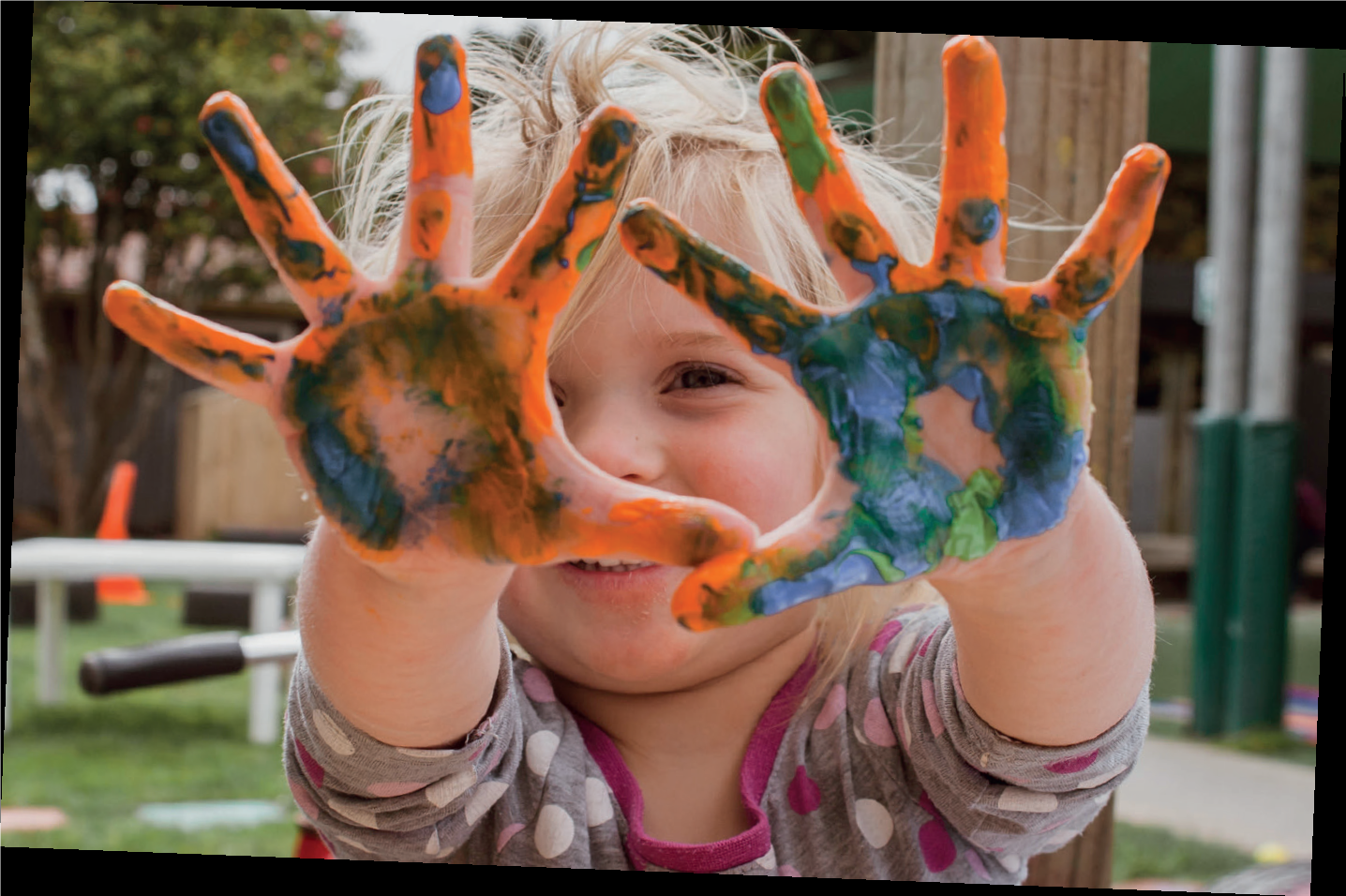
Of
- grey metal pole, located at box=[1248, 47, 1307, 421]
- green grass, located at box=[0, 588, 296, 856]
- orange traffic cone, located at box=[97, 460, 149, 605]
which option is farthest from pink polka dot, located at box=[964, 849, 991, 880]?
orange traffic cone, located at box=[97, 460, 149, 605]

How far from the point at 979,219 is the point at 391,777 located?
1.96 ft

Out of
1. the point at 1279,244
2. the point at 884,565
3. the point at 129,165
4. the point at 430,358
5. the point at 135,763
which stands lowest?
the point at 135,763

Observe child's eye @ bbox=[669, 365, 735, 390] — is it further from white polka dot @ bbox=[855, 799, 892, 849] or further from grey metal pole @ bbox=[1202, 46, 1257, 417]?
grey metal pole @ bbox=[1202, 46, 1257, 417]

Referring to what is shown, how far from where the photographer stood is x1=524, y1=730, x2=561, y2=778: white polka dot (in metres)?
1.05

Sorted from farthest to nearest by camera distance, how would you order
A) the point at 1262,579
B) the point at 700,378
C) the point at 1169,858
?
the point at 1262,579
the point at 1169,858
the point at 700,378

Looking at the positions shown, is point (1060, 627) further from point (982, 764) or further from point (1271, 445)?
point (1271, 445)

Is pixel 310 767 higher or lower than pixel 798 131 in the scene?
lower

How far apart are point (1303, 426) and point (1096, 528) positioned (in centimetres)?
1033

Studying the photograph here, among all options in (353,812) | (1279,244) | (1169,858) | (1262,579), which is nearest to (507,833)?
(353,812)

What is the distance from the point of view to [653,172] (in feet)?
3.51

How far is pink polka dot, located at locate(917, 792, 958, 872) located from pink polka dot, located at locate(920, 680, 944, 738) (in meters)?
0.10

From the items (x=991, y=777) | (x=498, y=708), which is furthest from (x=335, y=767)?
(x=991, y=777)

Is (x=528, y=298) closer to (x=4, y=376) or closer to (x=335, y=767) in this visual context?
(x=335, y=767)

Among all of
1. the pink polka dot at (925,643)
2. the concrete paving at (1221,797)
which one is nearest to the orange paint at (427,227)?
the pink polka dot at (925,643)
